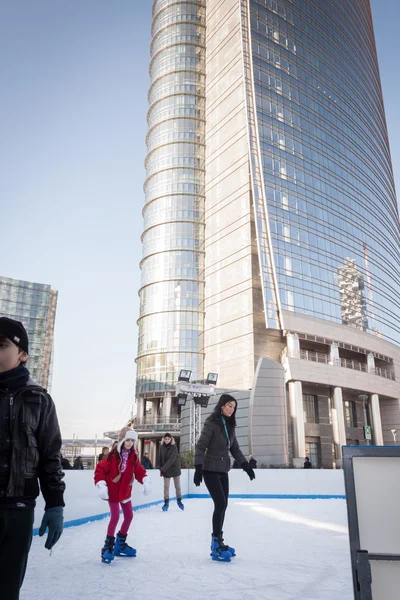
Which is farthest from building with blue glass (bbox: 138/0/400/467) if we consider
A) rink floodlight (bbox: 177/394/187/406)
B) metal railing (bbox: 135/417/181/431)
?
rink floodlight (bbox: 177/394/187/406)

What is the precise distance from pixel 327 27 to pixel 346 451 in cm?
6385

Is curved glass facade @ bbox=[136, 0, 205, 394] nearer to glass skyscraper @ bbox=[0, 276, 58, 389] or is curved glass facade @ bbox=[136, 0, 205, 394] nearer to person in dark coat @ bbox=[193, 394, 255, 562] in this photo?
person in dark coat @ bbox=[193, 394, 255, 562]

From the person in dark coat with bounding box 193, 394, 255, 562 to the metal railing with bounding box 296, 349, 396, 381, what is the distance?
111ft

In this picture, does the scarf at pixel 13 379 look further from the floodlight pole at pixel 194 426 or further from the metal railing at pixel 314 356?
the metal railing at pixel 314 356

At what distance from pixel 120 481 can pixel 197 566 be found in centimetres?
133

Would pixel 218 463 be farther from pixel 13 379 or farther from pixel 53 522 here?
pixel 13 379

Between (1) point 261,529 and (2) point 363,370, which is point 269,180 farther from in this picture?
(1) point 261,529

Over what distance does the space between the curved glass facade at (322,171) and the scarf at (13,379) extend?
35.1 metres

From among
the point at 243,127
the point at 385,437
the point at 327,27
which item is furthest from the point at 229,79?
the point at 385,437

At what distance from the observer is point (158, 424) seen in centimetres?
5031

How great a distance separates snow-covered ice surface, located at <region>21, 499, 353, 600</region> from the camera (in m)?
3.80

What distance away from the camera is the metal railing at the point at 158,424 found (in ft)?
165

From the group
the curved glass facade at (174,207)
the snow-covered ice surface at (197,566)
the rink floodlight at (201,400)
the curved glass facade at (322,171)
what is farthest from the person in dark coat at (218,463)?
the curved glass facade at (174,207)

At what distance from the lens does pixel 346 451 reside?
1.72m
